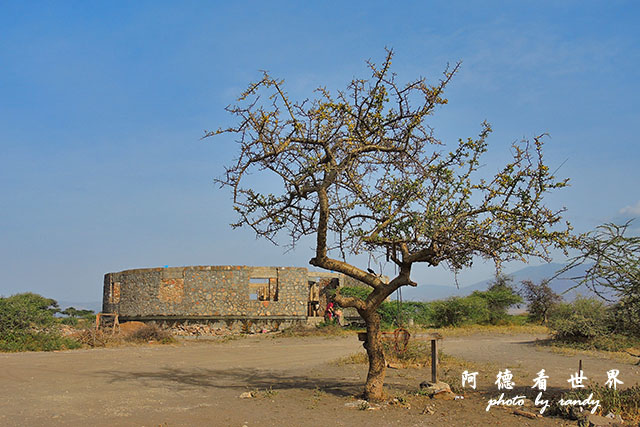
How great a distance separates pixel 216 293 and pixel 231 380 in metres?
13.9

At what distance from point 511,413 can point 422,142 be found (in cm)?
459

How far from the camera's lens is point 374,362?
8.95m

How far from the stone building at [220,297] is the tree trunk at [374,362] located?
16.7 metres

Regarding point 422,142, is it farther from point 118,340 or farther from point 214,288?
point 214,288

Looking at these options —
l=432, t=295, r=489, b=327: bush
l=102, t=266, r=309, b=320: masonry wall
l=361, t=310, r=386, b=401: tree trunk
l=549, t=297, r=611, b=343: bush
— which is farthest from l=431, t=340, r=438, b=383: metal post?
l=432, t=295, r=489, b=327: bush

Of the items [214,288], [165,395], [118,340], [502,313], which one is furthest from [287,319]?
[165,395]

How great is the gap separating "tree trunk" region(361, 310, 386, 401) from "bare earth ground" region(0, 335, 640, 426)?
438 mm

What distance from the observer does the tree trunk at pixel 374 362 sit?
886 cm

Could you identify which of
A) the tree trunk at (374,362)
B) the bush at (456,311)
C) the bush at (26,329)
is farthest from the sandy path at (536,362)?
the bush at (26,329)

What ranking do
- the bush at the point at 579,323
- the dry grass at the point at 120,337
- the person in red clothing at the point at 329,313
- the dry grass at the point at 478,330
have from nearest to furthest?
the bush at the point at 579,323 < the dry grass at the point at 120,337 < the dry grass at the point at 478,330 < the person in red clothing at the point at 329,313

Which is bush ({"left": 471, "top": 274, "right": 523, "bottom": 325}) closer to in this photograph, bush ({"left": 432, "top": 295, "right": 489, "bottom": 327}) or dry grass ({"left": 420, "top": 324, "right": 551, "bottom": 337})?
bush ({"left": 432, "top": 295, "right": 489, "bottom": 327})

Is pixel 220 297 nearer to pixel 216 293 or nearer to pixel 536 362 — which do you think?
pixel 216 293

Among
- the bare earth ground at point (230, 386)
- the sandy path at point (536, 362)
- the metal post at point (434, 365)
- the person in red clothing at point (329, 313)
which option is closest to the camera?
the bare earth ground at point (230, 386)

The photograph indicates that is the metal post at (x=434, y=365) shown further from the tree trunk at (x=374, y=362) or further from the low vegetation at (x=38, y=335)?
the low vegetation at (x=38, y=335)
